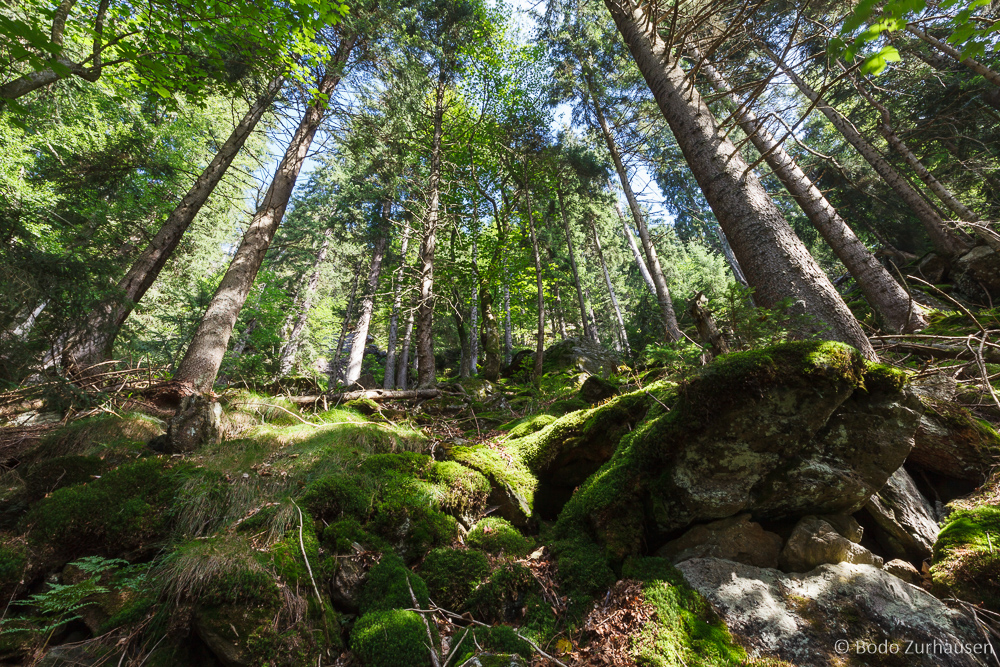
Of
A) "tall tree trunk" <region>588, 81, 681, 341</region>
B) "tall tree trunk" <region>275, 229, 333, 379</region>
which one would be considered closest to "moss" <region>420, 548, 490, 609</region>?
"tall tree trunk" <region>588, 81, 681, 341</region>

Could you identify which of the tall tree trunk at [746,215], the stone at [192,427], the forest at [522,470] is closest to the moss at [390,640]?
the forest at [522,470]

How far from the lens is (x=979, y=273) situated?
8172 millimetres

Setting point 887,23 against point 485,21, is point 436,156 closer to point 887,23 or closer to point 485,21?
point 485,21

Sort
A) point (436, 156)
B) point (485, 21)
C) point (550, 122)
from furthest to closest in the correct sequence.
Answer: point (550, 122) → point (485, 21) → point (436, 156)

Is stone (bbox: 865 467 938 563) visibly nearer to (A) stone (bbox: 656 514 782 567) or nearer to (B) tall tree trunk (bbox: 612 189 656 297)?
(A) stone (bbox: 656 514 782 567)

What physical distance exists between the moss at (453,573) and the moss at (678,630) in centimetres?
122

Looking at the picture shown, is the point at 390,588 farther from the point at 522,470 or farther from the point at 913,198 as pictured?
the point at 913,198

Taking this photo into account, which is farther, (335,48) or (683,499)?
(335,48)

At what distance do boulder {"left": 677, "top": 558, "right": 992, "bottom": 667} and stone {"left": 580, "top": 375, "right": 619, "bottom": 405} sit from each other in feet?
8.23

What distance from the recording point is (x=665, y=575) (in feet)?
8.68

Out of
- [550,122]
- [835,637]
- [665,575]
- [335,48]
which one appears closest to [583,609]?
[665,575]

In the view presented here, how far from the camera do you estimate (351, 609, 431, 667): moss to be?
2.25 metres

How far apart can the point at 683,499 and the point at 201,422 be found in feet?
16.4

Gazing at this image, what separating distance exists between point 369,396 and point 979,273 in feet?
45.0
